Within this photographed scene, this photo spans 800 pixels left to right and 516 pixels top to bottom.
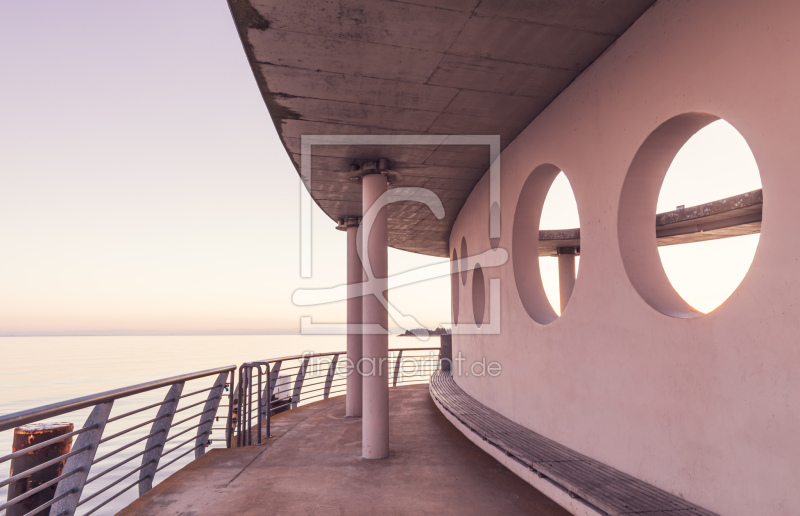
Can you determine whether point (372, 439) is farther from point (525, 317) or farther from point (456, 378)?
point (456, 378)

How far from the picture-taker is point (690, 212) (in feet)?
37.0

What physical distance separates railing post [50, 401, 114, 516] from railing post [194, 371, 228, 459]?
2.83 m

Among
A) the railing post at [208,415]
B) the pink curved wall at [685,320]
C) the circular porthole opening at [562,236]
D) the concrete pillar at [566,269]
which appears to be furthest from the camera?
the concrete pillar at [566,269]

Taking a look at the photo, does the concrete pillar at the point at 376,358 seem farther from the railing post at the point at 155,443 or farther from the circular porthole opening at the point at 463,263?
the circular porthole opening at the point at 463,263

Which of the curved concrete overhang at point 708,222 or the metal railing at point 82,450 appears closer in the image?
the metal railing at point 82,450

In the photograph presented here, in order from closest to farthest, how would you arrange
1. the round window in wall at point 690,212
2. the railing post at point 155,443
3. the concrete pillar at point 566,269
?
the round window in wall at point 690,212, the railing post at point 155,443, the concrete pillar at point 566,269

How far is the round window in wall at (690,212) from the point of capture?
4043mm

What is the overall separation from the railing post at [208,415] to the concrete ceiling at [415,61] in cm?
316

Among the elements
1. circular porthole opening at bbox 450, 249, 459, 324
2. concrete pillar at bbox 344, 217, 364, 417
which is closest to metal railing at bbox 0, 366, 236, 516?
concrete pillar at bbox 344, 217, 364, 417

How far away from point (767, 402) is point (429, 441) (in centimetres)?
490

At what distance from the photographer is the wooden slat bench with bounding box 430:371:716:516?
10.8 feet

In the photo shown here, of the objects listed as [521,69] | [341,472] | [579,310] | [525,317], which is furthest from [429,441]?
[521,69]

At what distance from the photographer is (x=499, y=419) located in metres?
6.69

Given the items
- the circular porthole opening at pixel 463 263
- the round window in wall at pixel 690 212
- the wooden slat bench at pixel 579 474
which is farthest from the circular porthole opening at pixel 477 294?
the round window in wall at pixel 690 212
